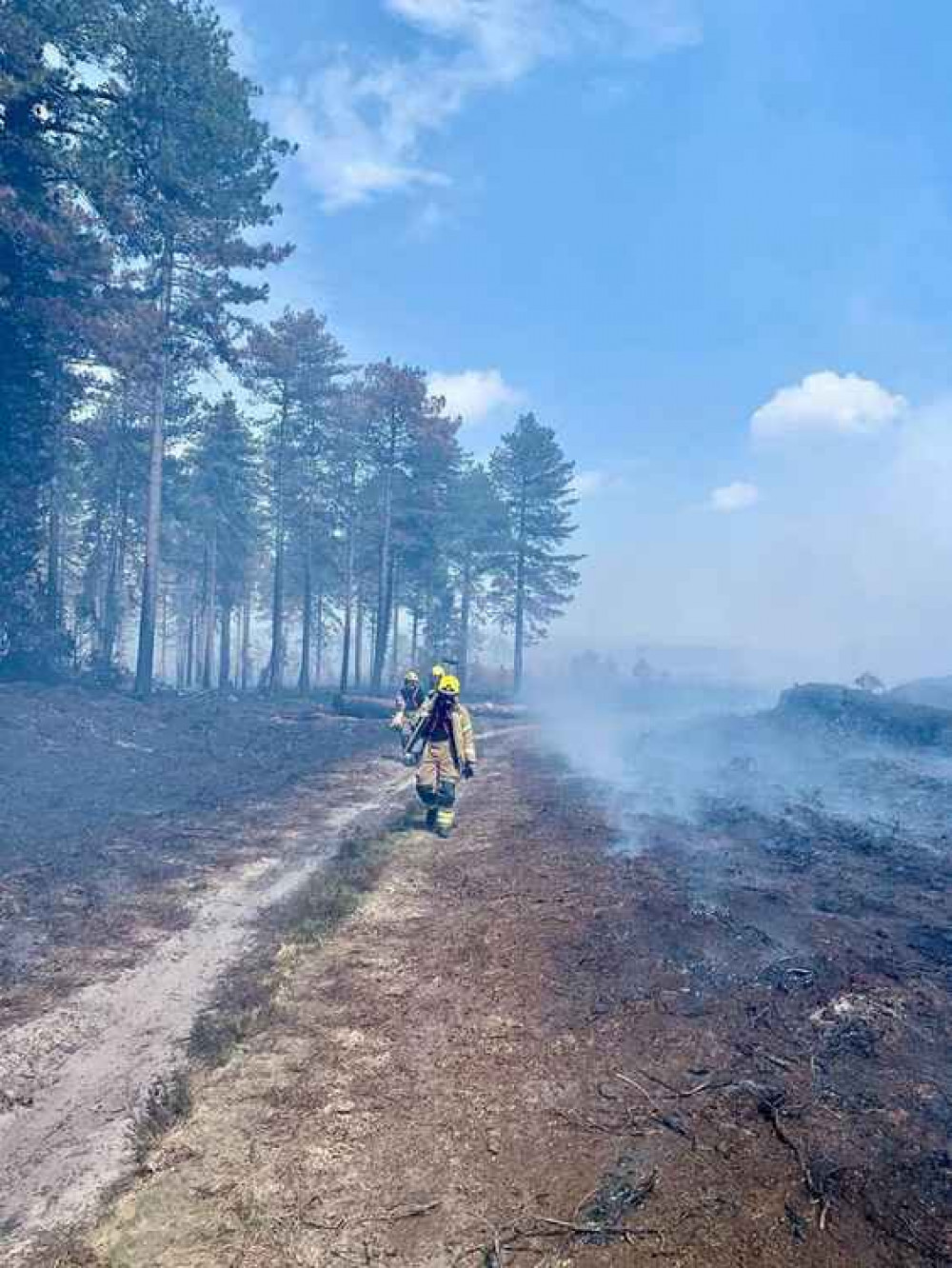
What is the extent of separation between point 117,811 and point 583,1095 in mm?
12049

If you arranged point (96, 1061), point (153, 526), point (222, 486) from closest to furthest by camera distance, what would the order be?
point (96, 1061) → point (153, 526) → point (222, 486)

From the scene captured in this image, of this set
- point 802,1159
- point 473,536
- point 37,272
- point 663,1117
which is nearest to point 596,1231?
point 663,1117

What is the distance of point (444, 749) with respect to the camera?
13531 mm

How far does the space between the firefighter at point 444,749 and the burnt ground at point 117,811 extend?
304cm

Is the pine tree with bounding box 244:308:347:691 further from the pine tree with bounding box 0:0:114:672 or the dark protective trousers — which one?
the dark protective trousers

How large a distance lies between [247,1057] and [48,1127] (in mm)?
1417

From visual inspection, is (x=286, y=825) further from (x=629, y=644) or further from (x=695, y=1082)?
(x=629, y=644)

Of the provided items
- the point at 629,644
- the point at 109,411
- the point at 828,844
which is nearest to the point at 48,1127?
the point at 828,844

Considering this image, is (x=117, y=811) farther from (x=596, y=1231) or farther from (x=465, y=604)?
(x=465, y=604)

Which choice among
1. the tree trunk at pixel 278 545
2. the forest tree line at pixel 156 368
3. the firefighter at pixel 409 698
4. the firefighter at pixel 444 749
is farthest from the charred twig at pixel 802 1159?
the tree trunk at pixel 278 545

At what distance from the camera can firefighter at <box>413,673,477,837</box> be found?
525 inches

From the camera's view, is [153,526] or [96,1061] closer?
[96,1061]

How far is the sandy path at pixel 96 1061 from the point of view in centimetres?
479

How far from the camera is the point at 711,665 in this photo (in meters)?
146
